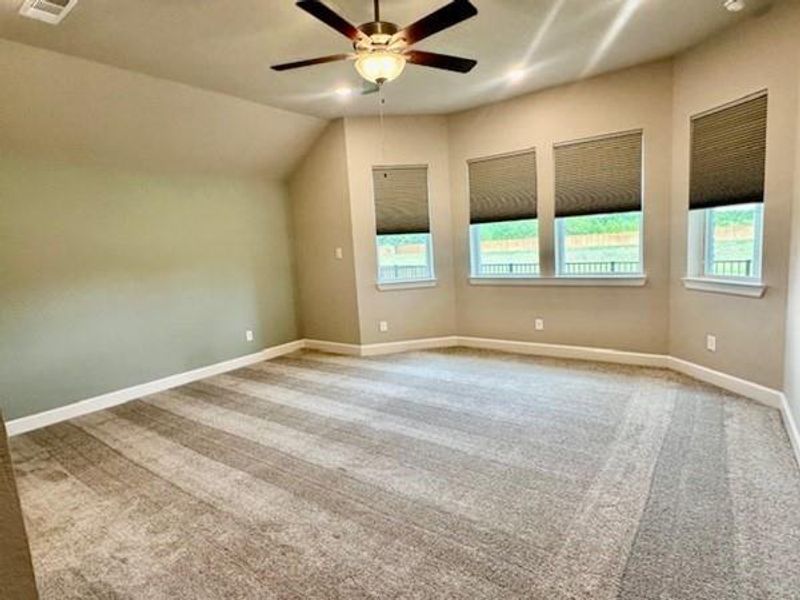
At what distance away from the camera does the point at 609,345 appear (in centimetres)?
457

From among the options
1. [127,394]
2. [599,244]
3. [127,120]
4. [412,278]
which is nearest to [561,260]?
[599,244]

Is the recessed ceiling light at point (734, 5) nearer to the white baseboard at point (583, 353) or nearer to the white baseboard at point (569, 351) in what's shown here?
the white baseboard at point (583, 353)

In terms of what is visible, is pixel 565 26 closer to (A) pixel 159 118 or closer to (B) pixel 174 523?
(A) pixel 159 118

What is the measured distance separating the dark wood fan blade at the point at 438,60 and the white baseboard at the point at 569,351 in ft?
10.4

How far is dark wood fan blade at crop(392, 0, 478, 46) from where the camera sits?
2.05 metres

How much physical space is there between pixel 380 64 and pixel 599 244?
3.03 meters

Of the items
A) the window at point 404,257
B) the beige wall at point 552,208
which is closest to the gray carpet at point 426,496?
the beige wall at point 552,208

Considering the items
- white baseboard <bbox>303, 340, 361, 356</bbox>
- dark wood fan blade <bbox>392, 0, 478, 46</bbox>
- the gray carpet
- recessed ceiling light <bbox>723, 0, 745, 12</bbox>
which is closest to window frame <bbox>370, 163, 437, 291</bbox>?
white baseboard <bbox>303, 340, 361, 356</bbox>

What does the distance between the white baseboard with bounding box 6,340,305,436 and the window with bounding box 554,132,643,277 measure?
144 inches

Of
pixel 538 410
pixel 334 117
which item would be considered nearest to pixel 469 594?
pixel 538 410

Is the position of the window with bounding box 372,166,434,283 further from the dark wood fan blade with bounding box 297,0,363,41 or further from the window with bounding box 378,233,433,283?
the dark wood fan blade with bounding box 297,0,363,41

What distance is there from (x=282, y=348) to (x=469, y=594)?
4.37 meters

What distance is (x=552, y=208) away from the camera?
4.68m

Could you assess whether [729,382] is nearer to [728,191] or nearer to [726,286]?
[726,286]
